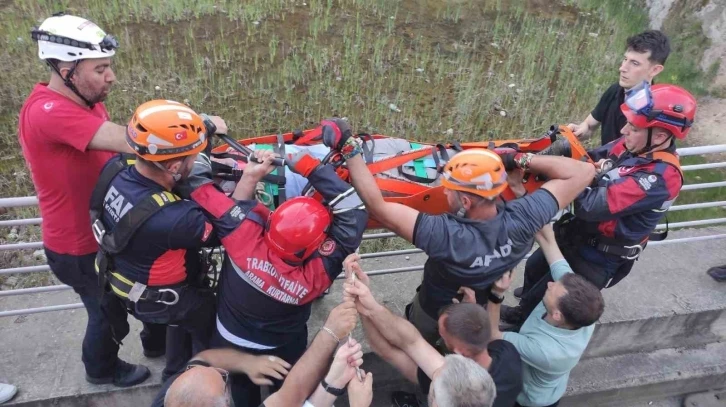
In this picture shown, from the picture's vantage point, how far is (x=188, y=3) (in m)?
8.15

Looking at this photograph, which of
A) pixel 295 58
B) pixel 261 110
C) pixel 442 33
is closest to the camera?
pixel 261 110

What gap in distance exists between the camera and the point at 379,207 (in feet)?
9.09

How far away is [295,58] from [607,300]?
16.3 feet

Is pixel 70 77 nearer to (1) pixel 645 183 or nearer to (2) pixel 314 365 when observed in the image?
(2) pixel 314 365

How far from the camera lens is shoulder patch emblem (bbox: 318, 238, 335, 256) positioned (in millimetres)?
2629

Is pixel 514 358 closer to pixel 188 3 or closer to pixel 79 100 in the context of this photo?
pixel 79 100

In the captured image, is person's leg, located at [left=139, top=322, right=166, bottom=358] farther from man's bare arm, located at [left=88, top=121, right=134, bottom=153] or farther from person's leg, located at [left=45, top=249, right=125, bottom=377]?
man's bare arm, located at [left=88, top=121, right=134, bottom=153]

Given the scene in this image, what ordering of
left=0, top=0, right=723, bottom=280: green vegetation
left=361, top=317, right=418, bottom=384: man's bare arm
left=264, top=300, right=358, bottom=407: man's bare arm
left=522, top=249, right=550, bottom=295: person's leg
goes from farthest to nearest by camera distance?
left=0, top=0, right=723, bottom=280: green vegetation → left=522, top=249, right=550, bottom=295: person's leg → left=361, top=317, right=418, bottom=384: man's bare arm → left=264, top=300, right=358, bottom=407: man's bare arm

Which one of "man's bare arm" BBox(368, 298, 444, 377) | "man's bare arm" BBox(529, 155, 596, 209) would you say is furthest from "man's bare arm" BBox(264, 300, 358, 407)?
"man's bare arm" BBox(529, 155, 596, 209)

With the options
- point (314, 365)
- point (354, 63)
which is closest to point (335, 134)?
point (314, 365)

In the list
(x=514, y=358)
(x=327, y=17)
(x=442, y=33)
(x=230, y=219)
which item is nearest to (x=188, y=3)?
(x=327, y=17)

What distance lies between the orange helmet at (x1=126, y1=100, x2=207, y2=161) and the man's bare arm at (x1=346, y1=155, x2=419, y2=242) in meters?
0.81

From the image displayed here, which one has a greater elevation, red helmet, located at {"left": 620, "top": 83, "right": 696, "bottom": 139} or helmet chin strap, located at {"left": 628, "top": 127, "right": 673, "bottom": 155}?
red helmet, located at {"left": 620, "top": 83, "right": 696, "bottom": 139}

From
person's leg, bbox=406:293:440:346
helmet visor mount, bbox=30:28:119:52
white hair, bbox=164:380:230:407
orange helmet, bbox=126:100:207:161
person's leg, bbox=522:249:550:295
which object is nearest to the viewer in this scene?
white hair, bbox=164:380:230:407
